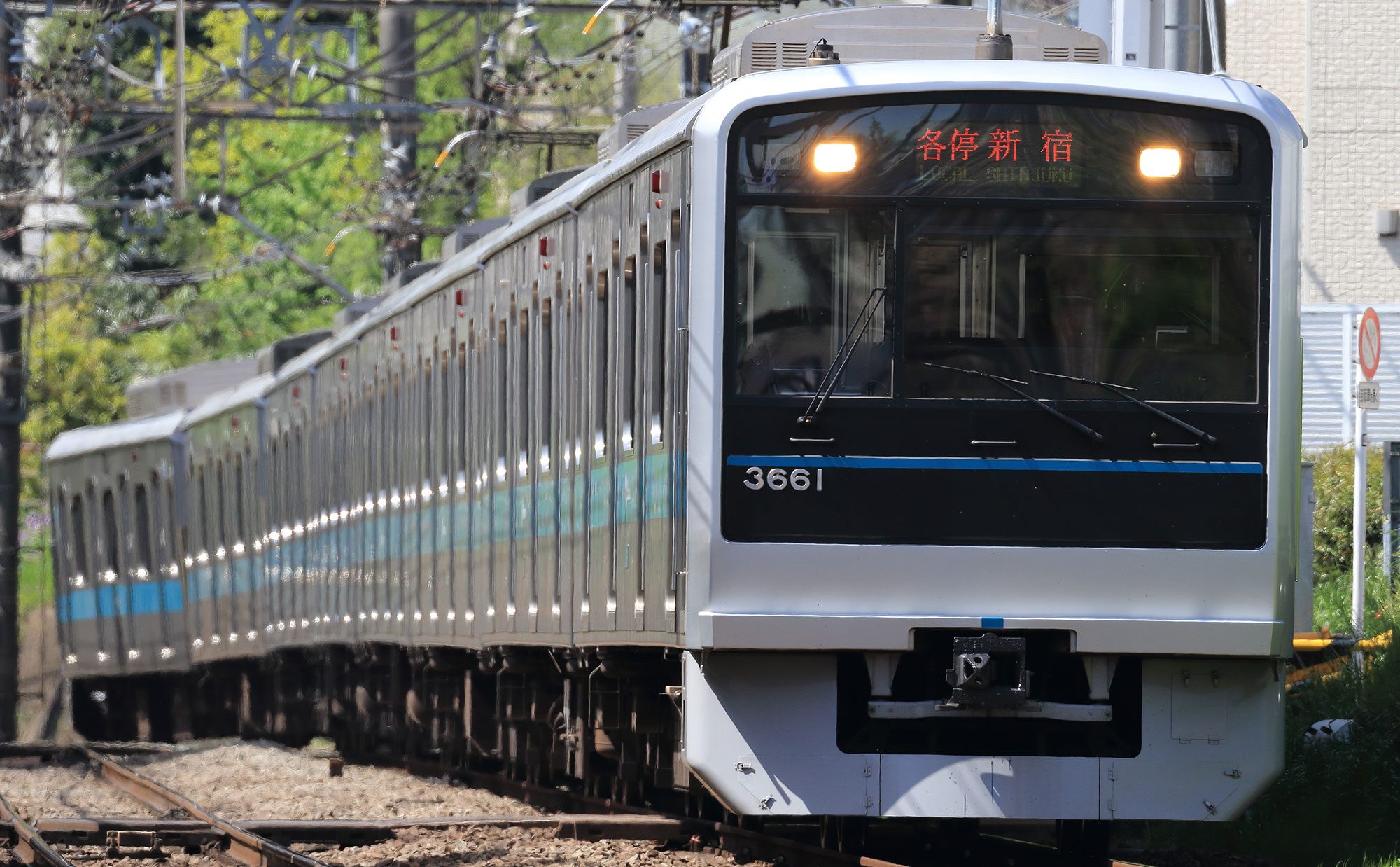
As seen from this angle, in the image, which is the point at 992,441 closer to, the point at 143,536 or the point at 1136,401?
the point at 1136,401

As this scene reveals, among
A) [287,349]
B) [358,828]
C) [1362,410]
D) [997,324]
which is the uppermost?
[287,349]

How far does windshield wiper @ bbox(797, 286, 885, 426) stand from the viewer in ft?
27.9

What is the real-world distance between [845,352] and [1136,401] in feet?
3.34

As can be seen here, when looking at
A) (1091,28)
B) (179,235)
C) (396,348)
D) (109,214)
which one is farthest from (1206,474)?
(179,235)

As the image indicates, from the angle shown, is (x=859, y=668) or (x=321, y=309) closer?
(x=859, y=668)

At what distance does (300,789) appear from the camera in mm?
15438

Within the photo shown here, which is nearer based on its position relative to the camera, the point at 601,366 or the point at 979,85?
the point at 979,85

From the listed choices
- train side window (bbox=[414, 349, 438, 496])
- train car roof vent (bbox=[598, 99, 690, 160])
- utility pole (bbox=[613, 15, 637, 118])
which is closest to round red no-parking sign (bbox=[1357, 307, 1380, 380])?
train car roof vent (bbox=[598, 99, 690, 160])

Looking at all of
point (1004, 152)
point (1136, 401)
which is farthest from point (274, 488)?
point (1136, 401)

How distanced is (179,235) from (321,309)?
3480 millimetres

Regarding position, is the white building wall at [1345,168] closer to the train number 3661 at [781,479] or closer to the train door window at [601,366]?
the train door window at [601,366]

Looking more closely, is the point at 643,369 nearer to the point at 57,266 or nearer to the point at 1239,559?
the point at 1239,559

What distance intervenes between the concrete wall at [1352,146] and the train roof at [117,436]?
11.9 m

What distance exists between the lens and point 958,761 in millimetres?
8500
